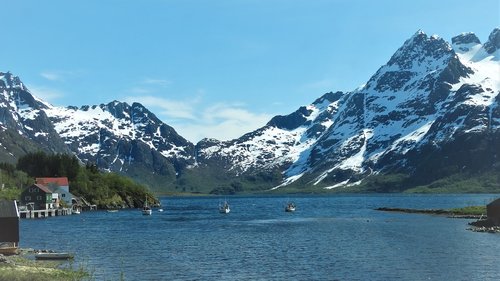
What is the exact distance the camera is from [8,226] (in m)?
83.4

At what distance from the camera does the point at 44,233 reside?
12962 centimetres

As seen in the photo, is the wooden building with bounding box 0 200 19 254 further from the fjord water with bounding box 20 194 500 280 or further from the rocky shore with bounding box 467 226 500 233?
the rocky shore with bounding box 467 226 500 233

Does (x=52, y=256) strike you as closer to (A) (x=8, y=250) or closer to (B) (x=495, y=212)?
(A) (x=8, y=250)

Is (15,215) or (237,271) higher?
(15,215)

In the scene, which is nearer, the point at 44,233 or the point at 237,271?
the point at 237,271

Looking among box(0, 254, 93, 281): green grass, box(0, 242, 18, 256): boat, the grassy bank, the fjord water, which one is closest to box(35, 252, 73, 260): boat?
the fjord water

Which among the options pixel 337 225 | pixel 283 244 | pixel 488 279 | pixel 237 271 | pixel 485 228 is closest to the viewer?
pixel 488 279

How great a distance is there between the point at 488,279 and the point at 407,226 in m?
79.1

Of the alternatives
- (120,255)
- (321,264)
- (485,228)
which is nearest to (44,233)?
(120,255)

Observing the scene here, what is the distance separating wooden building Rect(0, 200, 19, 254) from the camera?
80.9 metres

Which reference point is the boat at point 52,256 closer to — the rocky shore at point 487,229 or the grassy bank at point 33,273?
the grassy bank at point 33,273

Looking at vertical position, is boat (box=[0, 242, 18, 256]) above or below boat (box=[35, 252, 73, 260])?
above

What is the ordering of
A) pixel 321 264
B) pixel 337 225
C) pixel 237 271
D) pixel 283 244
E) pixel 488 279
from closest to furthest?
pixel 488 279 → pixel 237 271 → pixel 321 264 → pixel 283 244 → pixel 337 225

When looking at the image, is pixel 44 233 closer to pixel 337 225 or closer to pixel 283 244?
pixel 283 244
